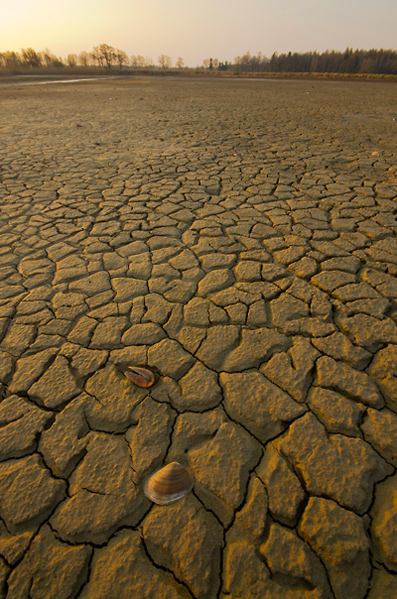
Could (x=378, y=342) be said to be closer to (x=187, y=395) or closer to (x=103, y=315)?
(x=187, y=395)

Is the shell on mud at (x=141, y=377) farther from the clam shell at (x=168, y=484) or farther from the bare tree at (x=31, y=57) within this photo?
the bare tree at (x=31, y=57)

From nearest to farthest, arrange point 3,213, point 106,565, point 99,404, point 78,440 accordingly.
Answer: point 106,565 < point 78,440 < point 99,404 < point 3,213

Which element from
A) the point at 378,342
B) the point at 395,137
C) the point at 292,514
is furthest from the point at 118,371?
the point at 395,137

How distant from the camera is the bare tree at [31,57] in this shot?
1593 inches

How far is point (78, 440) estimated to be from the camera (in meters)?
1.16

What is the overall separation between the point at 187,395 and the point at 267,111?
27.6 feet

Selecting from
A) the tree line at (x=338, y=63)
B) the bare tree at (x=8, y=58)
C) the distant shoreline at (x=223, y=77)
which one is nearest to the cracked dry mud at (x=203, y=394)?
the distant shoreline at (x=223, y=77)

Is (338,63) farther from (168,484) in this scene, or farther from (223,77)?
(168,484)

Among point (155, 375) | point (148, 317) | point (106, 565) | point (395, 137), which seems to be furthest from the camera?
point (395, 137)

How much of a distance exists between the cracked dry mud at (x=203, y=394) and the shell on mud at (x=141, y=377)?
3cm

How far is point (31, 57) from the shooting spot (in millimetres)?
40906

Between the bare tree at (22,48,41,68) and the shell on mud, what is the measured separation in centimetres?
5559

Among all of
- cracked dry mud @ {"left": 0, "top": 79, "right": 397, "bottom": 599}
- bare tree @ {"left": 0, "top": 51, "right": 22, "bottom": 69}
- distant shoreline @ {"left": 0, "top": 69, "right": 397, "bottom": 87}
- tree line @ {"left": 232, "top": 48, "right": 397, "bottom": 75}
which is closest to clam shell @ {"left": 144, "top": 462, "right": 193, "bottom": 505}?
cracked dry mud @ {"left": 0, "top": 79, "right": 397, "bottom": 599}

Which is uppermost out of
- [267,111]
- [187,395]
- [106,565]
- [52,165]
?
[267,111]
